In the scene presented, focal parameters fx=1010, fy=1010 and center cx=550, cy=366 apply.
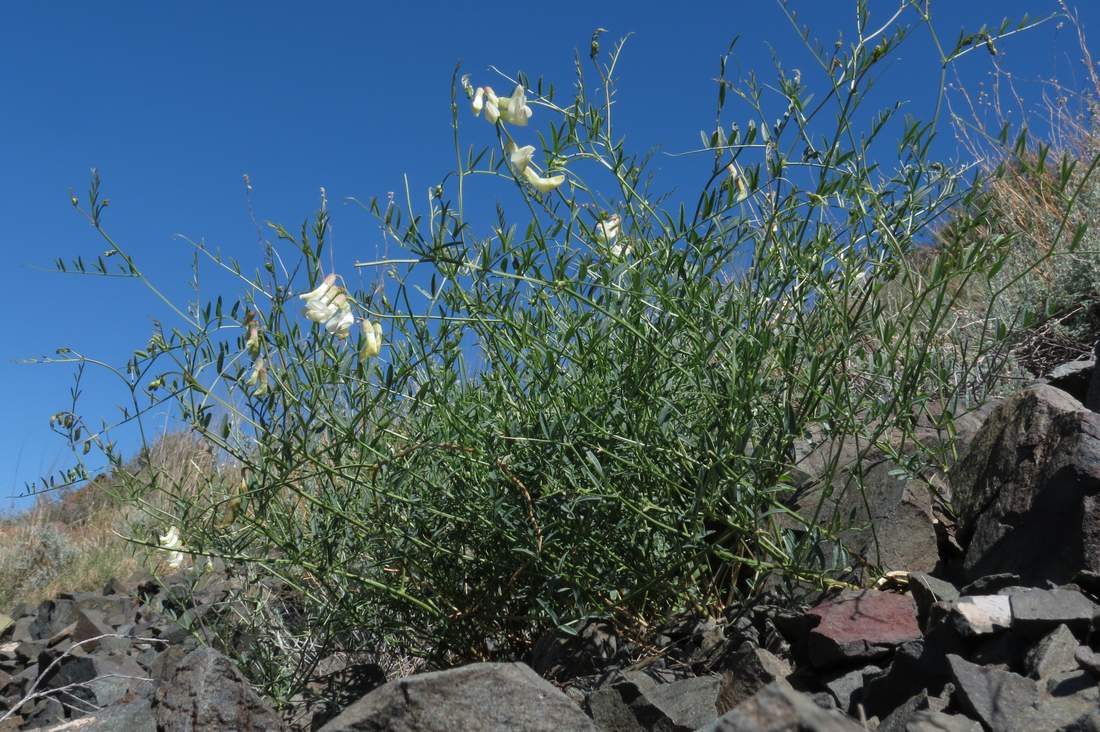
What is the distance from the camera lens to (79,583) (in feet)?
25.1

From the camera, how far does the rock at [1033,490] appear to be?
9.42 ft

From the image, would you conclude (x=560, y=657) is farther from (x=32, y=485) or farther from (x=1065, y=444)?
(x=32, y=485)

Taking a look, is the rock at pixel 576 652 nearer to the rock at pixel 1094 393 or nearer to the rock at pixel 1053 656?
the rock at pixel 1053 656

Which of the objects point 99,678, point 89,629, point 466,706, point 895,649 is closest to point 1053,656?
point 895,649

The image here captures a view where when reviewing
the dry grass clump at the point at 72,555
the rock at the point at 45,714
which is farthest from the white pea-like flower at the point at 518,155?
the dry grass clump at the point at 72,555

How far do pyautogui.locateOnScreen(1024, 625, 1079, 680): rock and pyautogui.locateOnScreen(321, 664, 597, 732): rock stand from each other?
1.02m

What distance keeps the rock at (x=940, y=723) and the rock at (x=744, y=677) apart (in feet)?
1.69

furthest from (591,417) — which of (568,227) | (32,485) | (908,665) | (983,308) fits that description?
(983,308)

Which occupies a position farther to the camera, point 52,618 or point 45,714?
point 52,618

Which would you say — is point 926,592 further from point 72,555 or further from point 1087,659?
point 72,555

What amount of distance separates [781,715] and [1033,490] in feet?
7.57

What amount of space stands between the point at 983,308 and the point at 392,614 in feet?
16.4

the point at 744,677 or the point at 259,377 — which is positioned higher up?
the point at 259,377

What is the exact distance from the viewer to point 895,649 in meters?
2.74
